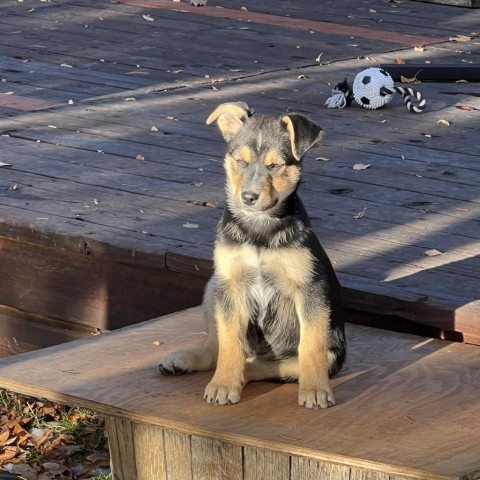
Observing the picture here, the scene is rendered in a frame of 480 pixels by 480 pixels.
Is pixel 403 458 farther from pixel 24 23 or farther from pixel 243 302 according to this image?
pixel 24 23

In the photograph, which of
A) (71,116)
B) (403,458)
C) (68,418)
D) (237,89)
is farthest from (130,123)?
(403,458)

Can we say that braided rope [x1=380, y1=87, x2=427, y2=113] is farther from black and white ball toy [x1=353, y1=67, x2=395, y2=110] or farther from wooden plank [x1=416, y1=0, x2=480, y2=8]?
wooden plank [x1=416, y1=0, x2=480, y2=8]

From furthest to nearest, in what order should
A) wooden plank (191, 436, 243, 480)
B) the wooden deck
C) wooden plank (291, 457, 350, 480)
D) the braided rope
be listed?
the braided rope → the wooden deck → wooden plank (191, 436, 243, 480) → wooden plank (291, 457, 350, 480)

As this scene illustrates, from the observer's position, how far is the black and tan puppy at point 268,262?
457cm

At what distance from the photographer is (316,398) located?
4656mm

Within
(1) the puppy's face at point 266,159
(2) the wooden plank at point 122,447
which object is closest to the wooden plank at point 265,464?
(2) the wooden plank at point 122,447

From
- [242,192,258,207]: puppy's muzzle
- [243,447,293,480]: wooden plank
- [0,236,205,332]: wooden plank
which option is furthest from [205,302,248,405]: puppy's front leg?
[0,236,205,332]: wooden plank

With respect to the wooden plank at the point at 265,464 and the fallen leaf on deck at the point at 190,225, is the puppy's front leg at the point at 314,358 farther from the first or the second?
the fallen leaf on deck at the point at 190,225

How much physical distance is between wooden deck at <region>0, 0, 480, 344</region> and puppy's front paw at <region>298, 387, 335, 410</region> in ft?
3.28

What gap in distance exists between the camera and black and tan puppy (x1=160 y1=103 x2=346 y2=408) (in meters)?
4.57

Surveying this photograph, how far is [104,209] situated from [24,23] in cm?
552

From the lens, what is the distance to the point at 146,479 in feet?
16.2

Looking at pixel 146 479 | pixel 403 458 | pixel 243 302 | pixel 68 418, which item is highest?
pixel 243 302

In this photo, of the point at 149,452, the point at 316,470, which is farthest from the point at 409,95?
the point at 316,470
